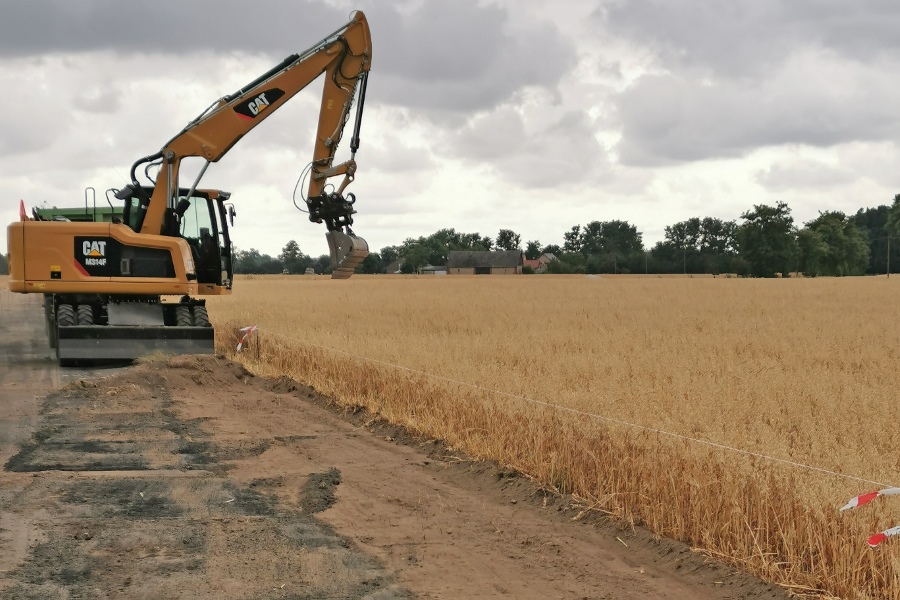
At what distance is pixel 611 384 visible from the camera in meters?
13.3

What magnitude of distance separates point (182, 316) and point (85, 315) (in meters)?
1.74

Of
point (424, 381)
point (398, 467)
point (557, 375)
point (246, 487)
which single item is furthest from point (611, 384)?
point (246, 487)

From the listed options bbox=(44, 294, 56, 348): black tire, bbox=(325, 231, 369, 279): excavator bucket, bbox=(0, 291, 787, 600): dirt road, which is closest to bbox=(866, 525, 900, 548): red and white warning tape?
bbox=(0, 291, 787, 600): dirt road

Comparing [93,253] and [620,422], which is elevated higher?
[93,253]

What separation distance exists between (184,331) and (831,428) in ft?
39.1

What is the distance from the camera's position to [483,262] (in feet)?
452

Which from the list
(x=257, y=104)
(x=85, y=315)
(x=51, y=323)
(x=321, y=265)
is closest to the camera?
(x=85, y=315)

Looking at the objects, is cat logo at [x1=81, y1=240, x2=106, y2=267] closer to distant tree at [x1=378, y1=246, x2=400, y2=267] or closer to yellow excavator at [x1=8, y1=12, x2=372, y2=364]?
yellow excavator at [x1=8, y1=12, x2=372, y2=364]

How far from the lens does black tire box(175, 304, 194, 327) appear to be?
19219mm

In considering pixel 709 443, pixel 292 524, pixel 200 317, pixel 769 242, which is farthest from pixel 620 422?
pixel 769 242

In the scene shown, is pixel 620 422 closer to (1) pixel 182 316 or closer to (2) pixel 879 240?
(1) pixel 182 316

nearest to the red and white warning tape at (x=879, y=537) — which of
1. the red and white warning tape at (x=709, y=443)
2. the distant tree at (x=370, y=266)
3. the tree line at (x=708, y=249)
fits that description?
the red and white warning tape at (x=709, y=443)

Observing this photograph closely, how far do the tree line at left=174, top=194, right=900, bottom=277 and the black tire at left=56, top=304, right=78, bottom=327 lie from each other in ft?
246

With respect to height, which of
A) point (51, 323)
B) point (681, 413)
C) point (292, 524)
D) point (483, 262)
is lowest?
point (292, 524)
